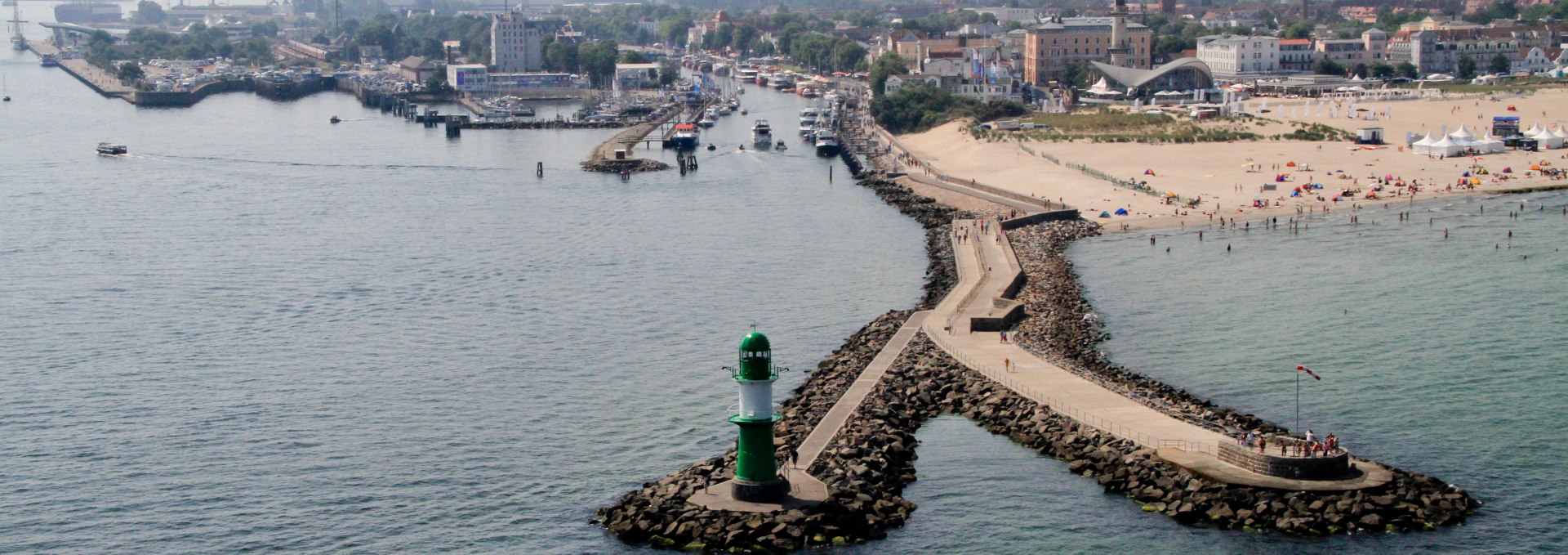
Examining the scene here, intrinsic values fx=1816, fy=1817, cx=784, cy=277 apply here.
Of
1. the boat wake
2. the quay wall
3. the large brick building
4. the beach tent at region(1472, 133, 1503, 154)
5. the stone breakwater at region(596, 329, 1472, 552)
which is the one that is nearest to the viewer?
the stone breakwater at region(596, 329, 1472, 552)

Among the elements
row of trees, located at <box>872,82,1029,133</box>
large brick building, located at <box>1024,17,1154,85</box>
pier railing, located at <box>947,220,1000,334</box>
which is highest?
large brick building, located at <box>1024,17,1154,85</box>

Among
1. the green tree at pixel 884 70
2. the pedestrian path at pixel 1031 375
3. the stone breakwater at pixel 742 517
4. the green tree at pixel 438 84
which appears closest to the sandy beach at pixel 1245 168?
the pedestrian path at pixel 1031 375

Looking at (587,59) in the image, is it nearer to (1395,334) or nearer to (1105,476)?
(1395,334)

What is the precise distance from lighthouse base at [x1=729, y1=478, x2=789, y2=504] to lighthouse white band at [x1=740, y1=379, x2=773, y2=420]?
4.87ft

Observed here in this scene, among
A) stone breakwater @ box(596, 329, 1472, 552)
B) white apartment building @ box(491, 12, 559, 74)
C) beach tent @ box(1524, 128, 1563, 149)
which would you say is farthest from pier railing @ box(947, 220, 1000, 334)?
white apartment building @ box(491, 12, 559, 74)

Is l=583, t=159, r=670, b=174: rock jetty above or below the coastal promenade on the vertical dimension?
below

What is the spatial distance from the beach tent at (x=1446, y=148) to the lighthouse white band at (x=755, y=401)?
179 feet

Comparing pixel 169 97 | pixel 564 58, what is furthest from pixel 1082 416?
pixel 564 58

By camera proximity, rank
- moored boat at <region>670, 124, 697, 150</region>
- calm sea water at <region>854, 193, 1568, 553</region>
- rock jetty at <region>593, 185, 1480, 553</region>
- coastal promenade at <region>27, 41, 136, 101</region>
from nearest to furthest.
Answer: rock jetty at <region>593, 185, 1480, 553</region> < calm sea water at <region>854, 193, 1568, 553</region> < moored boat at <region>670, 124, 697, 150</region> < coastal promenade at <region>27, 41, 136, 101</region>

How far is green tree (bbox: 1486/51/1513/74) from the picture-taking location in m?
119

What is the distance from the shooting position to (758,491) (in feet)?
87.6

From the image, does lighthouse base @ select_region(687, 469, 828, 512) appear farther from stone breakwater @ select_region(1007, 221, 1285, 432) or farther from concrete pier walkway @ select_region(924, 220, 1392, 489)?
stone breakwater @ select_region(1007, 221, 1285, 432)

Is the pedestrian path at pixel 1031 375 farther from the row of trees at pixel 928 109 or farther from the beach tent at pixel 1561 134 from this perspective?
the row of trees at pixel 928 109

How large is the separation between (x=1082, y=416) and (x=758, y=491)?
764 centimetres
